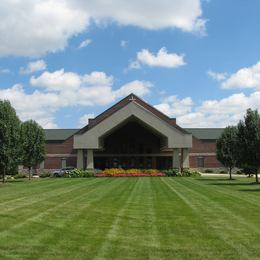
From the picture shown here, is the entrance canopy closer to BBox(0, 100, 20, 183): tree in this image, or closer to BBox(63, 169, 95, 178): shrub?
BBox(63, 169, 95, 178): shrub

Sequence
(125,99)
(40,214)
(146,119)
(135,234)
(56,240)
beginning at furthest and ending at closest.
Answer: (125,99) → (146,119) → (40,214) → (135,234) → (56,240)

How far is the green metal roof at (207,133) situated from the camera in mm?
96994

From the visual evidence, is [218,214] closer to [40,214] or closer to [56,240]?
[40,214]

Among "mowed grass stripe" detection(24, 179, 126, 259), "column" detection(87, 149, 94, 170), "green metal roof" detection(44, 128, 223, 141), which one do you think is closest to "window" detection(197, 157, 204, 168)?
"green metal roof" detection(44, 128, 223, 141)

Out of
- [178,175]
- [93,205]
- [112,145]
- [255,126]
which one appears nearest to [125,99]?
[112,145]

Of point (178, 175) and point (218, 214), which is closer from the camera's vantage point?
point (218, 214)

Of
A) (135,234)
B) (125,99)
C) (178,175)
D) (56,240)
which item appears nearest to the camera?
(56,240)

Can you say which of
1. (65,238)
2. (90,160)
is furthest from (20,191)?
(90,160)

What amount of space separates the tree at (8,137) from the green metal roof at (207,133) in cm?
6146

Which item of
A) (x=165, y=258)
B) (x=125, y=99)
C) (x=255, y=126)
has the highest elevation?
(x=125, y=99)

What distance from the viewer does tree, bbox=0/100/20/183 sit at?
127 feet

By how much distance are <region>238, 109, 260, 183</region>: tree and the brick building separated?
2644 centimetres

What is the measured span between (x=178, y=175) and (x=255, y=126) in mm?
23620

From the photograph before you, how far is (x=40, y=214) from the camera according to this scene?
15.4 metres
